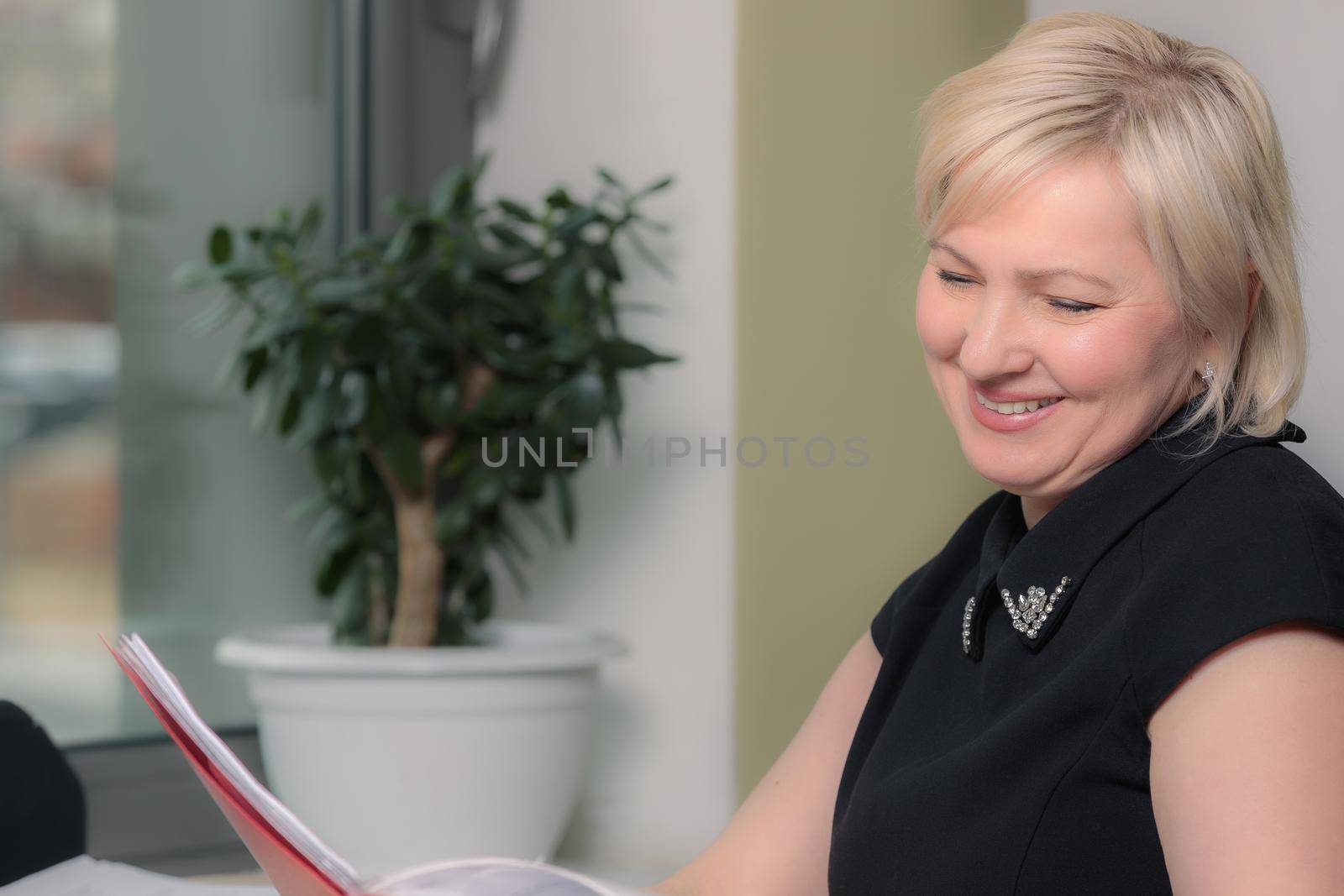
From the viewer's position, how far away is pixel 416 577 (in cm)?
165

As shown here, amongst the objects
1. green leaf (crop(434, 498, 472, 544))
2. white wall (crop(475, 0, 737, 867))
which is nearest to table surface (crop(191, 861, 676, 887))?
white wall (crop(475, 0, 737, 867))

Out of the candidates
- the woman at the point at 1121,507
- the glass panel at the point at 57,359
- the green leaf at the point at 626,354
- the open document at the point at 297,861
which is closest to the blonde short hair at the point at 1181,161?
the woman at the point at 1121,507

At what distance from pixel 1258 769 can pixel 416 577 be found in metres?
1.19

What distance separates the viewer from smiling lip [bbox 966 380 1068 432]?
0.81 m

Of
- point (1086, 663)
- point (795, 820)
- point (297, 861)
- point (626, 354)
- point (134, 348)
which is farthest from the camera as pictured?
point (134, 348)

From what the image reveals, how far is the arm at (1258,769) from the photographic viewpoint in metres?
0.61

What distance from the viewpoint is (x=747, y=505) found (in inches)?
66.1

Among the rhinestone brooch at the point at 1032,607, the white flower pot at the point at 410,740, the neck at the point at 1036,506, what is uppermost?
the neck at the point at 1036,506

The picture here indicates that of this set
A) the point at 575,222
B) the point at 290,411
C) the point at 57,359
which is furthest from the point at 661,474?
the point at 57,359

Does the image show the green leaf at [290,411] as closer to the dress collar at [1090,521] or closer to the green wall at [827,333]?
the green wall at [827,333]

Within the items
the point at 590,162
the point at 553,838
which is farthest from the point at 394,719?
the point at 590,162

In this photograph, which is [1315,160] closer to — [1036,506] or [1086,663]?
[1036,506]

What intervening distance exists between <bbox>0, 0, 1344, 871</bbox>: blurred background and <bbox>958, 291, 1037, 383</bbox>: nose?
86 cm

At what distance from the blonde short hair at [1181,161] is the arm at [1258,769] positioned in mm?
165
